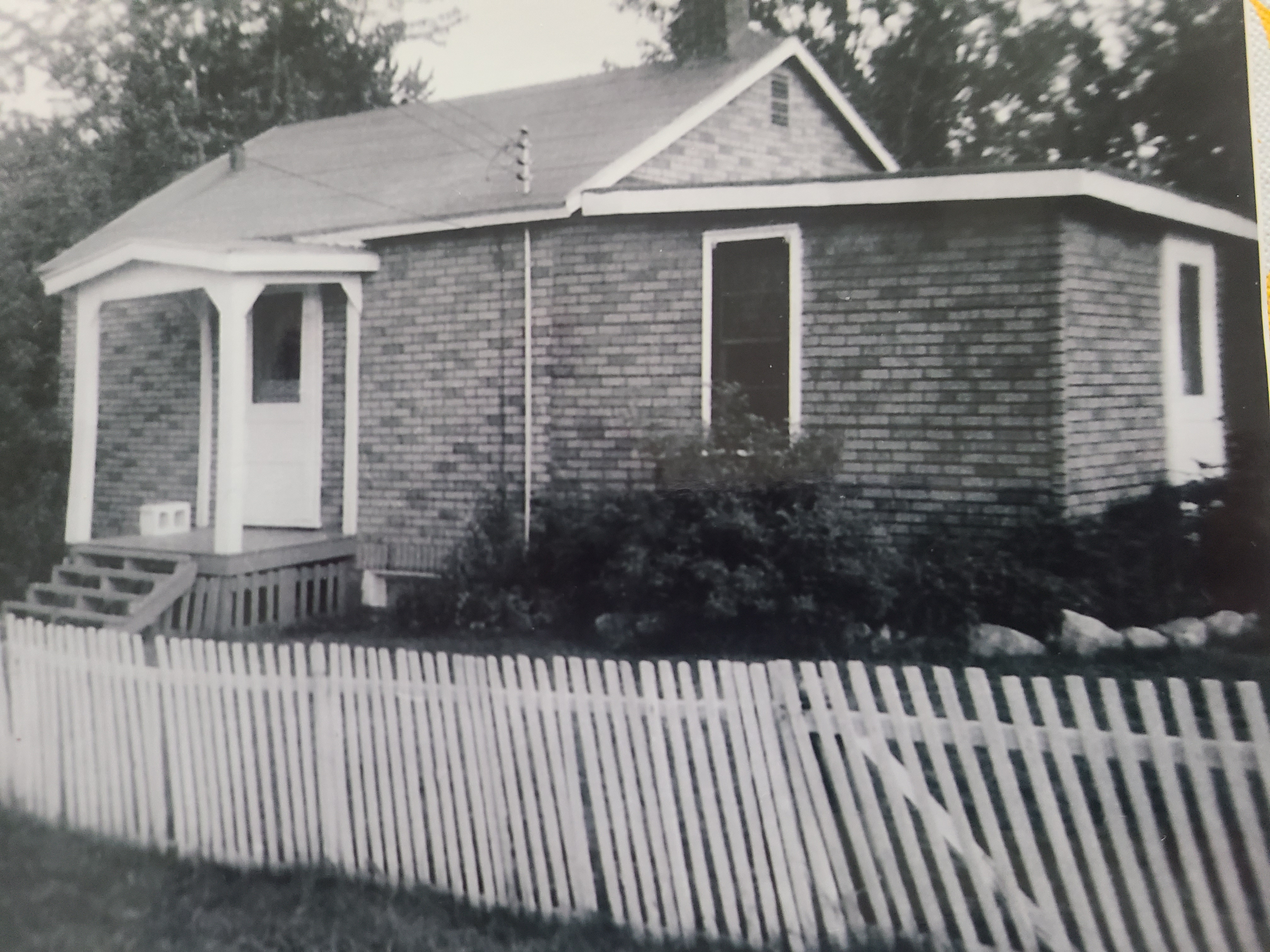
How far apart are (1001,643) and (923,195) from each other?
8.91 ft

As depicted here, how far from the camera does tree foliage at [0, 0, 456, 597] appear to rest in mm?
5625

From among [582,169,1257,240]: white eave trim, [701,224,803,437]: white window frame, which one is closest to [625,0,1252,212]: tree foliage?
[582,169,1257,240]: white eave trim

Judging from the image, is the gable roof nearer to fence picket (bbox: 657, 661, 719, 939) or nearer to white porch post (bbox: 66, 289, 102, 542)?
white porch post (bbox: 66, 289, 102, 542)

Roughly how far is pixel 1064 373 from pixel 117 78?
6508 mm

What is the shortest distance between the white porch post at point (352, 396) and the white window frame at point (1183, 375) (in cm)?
606

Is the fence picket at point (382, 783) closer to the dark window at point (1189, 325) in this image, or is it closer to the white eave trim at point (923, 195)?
the white eave trim at point (923, 195)

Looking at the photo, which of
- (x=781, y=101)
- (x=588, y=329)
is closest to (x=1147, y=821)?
(x=588, y=329)

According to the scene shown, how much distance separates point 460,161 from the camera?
8.82 meters

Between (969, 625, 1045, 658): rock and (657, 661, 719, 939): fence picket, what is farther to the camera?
(969, 625, 1045, 658): rock

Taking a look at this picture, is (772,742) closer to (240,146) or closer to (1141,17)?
(1141,17)

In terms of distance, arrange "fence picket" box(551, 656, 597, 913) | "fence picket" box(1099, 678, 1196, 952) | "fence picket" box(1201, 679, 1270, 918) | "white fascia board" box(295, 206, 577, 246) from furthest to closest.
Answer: "white fascia board" box(295, 206, 577, 246) → "fence picket" box(551, 656, 597, 913) → "fence picket" box(1099, 678, 1196, 952) → "fence picket" box(1201, 679, 1270, 918)

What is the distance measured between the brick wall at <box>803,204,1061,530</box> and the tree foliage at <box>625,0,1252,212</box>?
21.2 inches

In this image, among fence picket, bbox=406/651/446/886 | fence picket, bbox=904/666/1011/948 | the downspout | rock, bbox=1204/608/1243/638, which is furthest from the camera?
the downspout

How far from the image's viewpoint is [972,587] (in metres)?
5.76
